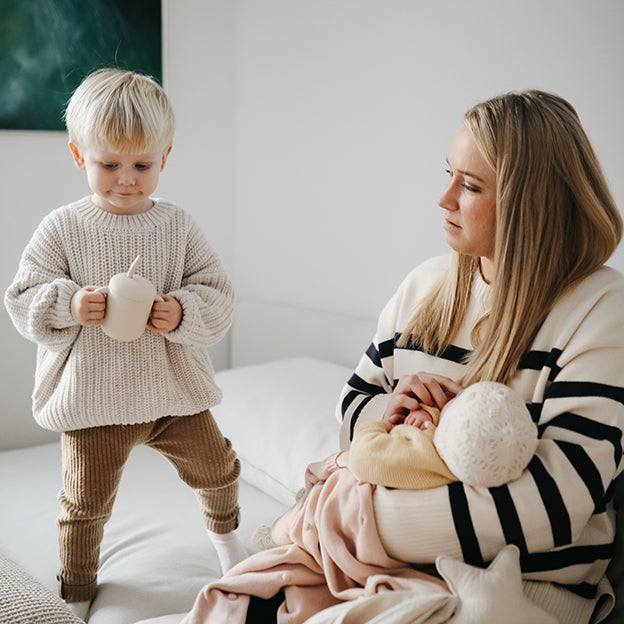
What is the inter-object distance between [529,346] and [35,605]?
0.86 meters

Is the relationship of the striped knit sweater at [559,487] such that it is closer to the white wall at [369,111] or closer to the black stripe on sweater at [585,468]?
the black stripe on sweater at [585,468]

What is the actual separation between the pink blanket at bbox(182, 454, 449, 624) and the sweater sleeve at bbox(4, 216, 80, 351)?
1.92 ft

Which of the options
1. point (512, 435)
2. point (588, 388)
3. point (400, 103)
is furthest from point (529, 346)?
point (400, 103)

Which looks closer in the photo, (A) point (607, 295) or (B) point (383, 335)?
(A) point (607, 295)

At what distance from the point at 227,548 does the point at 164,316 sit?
22.7 inches

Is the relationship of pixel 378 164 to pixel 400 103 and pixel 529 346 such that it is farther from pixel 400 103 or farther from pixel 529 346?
pixel 529 346

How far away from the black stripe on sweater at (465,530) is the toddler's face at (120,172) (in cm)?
83

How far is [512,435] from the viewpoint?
96 cm

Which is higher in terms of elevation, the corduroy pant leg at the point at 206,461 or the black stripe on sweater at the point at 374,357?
the black stripe on sweater at the point at 374,357

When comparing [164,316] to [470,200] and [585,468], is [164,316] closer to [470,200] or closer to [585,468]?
[470,200]

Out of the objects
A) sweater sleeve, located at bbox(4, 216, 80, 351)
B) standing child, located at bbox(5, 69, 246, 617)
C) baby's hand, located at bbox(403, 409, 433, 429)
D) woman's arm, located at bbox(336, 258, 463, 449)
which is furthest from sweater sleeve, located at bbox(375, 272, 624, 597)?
sweater sleeve, located at bbox(4, 216, 80, 351)

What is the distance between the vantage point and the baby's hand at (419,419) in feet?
3.61

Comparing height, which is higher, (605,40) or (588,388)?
(605,40)

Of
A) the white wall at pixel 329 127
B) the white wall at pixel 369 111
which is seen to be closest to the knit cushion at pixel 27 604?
the white wall at pixel 329 127
